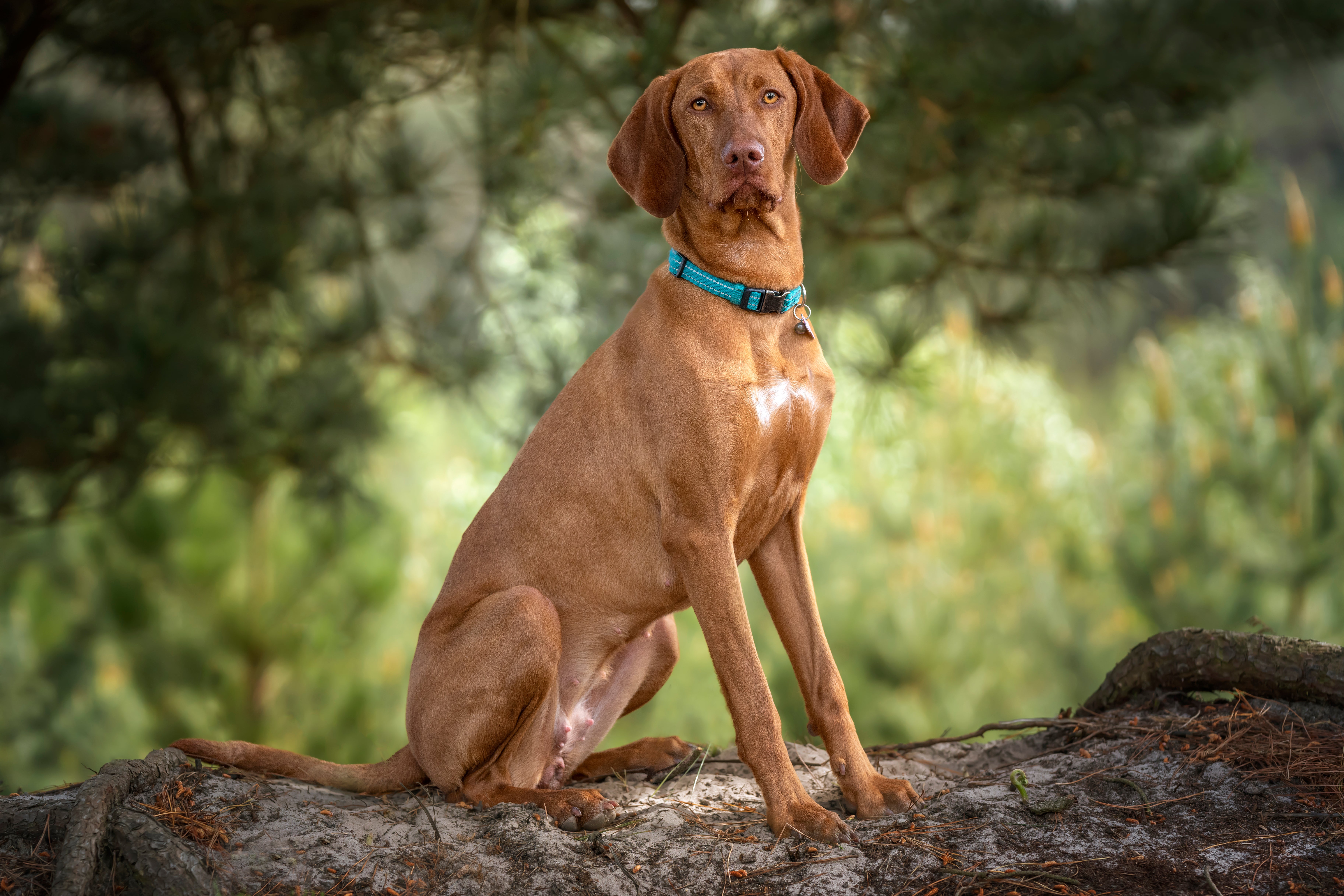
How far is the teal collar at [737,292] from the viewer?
2705 millimetres

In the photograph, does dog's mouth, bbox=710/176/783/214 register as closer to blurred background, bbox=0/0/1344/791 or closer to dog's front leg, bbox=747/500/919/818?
dog's front leg, bbox=747/500/919/818

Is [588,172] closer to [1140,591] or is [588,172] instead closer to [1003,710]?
[1140,591]

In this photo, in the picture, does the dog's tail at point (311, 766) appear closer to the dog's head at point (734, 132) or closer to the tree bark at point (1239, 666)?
the dog's head at point (734, 132)

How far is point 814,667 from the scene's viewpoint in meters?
2.80

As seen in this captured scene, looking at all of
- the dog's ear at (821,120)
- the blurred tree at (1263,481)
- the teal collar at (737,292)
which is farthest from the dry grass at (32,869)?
the blurred tree at (1263,481)

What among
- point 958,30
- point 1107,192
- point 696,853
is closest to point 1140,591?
point 1107,192

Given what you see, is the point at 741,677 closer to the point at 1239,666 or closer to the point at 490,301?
the point at 1239,666

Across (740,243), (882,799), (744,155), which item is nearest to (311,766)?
(882,799)

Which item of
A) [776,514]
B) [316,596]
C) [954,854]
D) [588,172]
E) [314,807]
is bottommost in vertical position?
[954,854]

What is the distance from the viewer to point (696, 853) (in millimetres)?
2385

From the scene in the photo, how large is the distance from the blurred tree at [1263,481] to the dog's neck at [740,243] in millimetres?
3814

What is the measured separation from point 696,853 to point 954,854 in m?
0.60

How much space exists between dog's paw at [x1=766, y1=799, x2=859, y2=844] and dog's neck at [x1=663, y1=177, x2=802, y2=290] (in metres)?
1.38

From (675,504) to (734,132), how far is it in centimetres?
99
